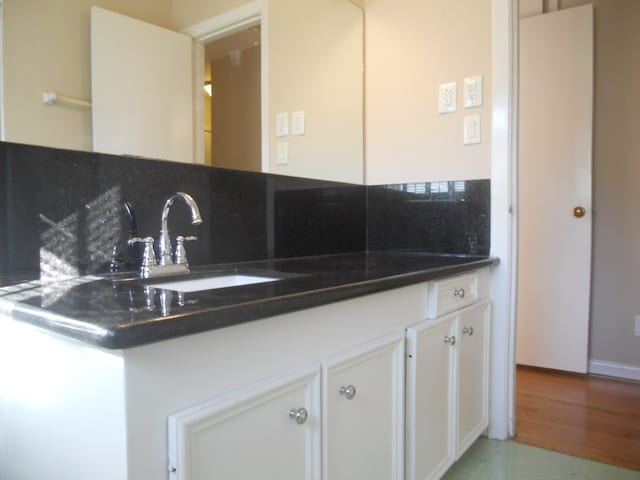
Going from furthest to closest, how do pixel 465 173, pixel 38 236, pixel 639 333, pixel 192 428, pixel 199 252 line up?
pixel 639 333
pixel 465 173
pixel 199 252
pixel 38 236
pixel 192 428

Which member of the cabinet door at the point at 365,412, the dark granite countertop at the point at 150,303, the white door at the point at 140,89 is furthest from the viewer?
the white door at the point at 140,89

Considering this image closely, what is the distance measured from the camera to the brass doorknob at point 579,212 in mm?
2575

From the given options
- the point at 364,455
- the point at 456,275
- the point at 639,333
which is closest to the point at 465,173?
the point at 456,275

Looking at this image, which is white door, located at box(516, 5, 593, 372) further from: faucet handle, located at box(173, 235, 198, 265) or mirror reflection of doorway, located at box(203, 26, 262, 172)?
faucet handle, located at box(173, 235, 198, 265)

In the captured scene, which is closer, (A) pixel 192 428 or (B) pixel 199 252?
(A) pixel 192 428

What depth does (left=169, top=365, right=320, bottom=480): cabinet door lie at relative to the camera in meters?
0.65

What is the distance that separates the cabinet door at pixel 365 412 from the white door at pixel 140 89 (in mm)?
784

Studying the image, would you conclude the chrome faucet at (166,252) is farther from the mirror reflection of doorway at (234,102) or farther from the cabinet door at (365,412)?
the cabinet door at (365,412)

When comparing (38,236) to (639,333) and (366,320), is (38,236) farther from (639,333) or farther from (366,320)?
(639,333)

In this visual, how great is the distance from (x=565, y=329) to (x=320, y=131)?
1897mm

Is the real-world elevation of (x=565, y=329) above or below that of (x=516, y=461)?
above

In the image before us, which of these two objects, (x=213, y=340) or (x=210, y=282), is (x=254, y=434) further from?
(x=210, y=282)

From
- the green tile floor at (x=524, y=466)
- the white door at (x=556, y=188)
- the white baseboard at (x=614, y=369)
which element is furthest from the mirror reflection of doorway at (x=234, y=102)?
the white baseboard at (x=614, y=369)

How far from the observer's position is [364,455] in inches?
41.4
